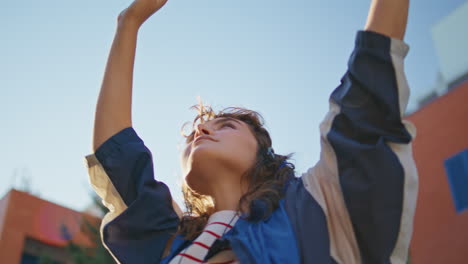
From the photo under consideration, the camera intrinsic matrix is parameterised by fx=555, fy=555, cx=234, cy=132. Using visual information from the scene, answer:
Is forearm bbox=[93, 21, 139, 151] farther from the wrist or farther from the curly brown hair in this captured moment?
the curly brown hair

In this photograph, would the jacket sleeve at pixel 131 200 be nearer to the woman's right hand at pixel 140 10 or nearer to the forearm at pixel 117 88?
the forearm at pixel 117 88

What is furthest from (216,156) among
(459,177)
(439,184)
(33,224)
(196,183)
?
(33,224)

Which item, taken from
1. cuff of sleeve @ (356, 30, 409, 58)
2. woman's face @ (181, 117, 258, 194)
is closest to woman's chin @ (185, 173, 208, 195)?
woman's face @ (181, 117, 258, 194)

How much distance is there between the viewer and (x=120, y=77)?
5.56 ft

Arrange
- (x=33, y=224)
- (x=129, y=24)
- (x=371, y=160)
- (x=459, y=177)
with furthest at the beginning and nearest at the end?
(x=33, y=224)
(x=459, y=177)
(x=129, y=24)
(x=371, y=160)

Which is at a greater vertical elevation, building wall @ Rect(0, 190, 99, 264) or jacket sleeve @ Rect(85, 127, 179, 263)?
jacket sleeve @ Rect(85, 127, 179, 263)

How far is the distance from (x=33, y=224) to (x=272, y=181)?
9.78 m

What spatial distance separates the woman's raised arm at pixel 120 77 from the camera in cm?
166

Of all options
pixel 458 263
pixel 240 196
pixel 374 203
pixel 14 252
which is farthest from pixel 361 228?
pixel 14 252

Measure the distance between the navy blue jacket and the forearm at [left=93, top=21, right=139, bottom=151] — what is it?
0.49m

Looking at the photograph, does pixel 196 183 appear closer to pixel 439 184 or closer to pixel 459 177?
pixel 459 177

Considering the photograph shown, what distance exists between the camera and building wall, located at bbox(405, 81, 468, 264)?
26.6 ft

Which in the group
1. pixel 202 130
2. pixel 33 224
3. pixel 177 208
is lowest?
pixel 33 224

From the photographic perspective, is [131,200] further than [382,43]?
Yes
